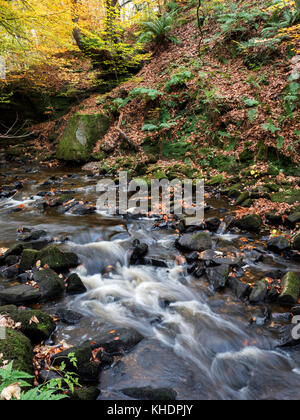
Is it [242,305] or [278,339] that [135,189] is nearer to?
[242,305]

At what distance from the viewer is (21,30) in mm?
6250

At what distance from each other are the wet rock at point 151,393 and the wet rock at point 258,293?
2.05 m

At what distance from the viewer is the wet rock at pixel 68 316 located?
3.83 m

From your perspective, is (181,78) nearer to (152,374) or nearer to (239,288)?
(239,288)

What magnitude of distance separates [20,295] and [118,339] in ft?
5.93

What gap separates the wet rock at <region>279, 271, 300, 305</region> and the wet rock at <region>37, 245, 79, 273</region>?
3.96 m

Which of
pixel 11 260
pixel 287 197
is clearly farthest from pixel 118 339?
pixel 287 197

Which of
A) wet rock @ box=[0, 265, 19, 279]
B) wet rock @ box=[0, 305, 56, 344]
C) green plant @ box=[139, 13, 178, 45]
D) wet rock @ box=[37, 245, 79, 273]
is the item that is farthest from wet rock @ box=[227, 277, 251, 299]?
green plant @ box=[139, 13, 178, 45]

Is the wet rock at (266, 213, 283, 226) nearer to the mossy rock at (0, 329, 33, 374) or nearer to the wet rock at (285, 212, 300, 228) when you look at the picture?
the wet rock at (285, 212, 300, 228)

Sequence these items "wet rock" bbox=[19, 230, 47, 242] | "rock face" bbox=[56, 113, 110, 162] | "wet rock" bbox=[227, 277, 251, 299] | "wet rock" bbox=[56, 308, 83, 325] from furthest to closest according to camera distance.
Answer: "rock face" bbox=[56, 113, 110, 162]
"wet rock" bbox=[19, 230, 47, 242]
"wet rock" bbox=[227, 277, 251, 299]
"wet rock" bbox=[56, 308, 83, 325]

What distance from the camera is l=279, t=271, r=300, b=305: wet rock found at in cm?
402

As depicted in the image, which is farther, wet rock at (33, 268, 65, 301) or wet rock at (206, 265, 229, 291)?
wet rock at (206, 265, 229, 291)
